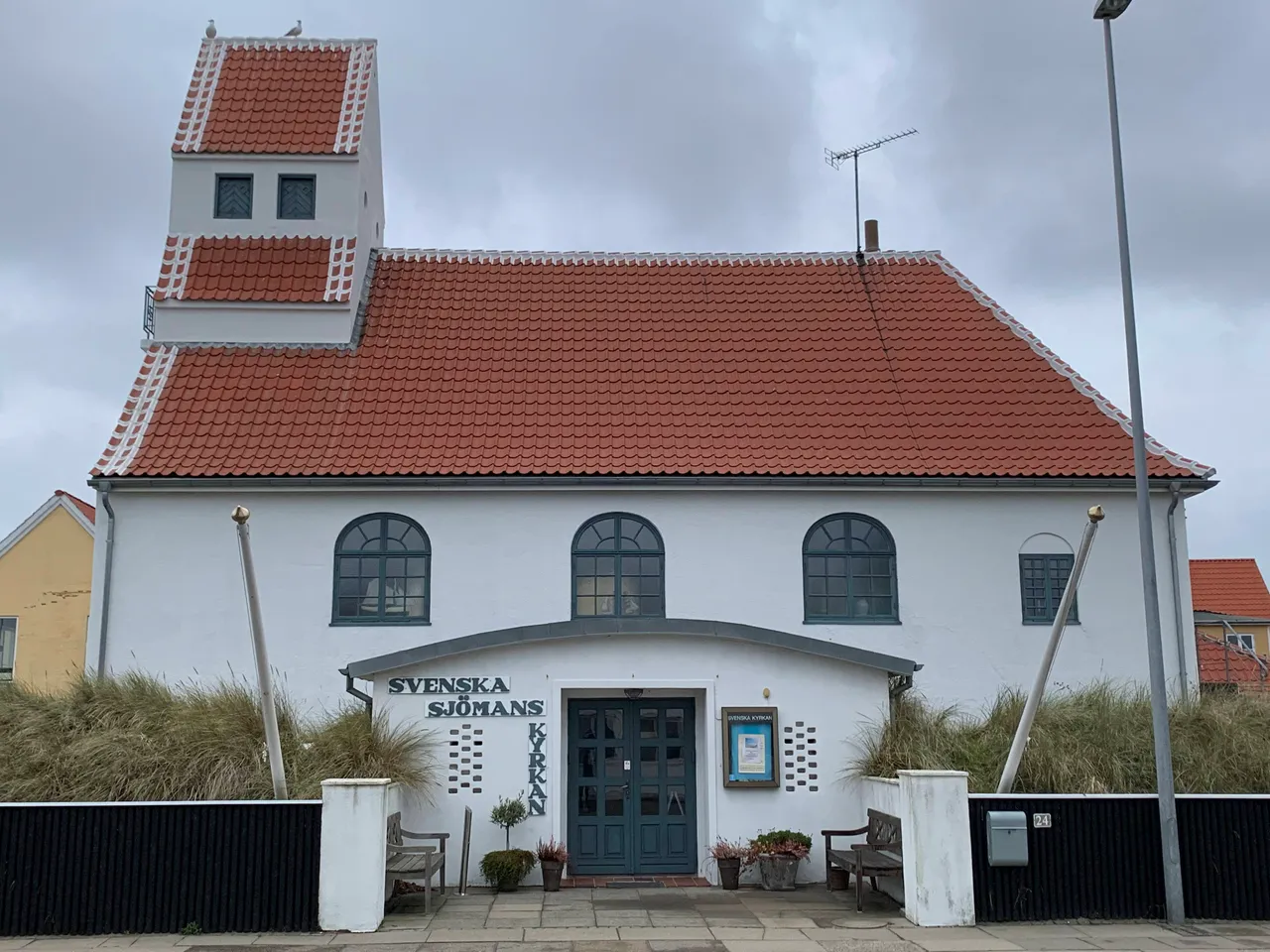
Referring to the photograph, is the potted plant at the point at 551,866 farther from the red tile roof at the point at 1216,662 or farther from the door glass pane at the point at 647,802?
the red tile roof at the point at 1216,662

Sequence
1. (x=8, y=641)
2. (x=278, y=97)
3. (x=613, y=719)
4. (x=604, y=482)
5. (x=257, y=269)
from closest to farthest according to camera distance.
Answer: (x=613, y=719) → (x=604, y=482) → (x=257, y=269) → (x=278, y=97) → (x=8, y=641)

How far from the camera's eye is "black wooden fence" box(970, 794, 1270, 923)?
13.8m

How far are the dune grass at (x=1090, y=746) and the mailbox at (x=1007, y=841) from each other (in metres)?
1.21

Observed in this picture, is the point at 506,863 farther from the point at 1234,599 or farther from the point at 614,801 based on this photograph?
the point at 1234,599

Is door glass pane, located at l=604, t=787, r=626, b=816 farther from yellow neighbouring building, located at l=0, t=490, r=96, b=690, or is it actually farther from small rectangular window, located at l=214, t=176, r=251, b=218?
yellow neighbouring building, located at l=0, t=490, r=96, b=690

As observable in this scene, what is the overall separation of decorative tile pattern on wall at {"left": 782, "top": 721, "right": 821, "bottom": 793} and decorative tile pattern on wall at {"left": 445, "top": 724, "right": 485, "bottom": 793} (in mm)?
4159

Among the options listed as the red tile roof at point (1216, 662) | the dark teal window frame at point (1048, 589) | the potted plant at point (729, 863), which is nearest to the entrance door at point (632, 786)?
the potted plant at point (729, 863)

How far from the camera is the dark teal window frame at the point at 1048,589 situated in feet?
65.2

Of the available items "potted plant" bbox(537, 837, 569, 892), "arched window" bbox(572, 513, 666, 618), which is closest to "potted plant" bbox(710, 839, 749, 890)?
"potted plant" bbox(537, 837, 569, 892)

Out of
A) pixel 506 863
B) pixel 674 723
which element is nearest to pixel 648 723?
pixel 674 723

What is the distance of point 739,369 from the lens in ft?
72.8

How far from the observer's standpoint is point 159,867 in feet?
43.4

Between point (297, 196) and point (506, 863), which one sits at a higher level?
point (297, 196)

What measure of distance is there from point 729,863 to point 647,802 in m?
1.81
